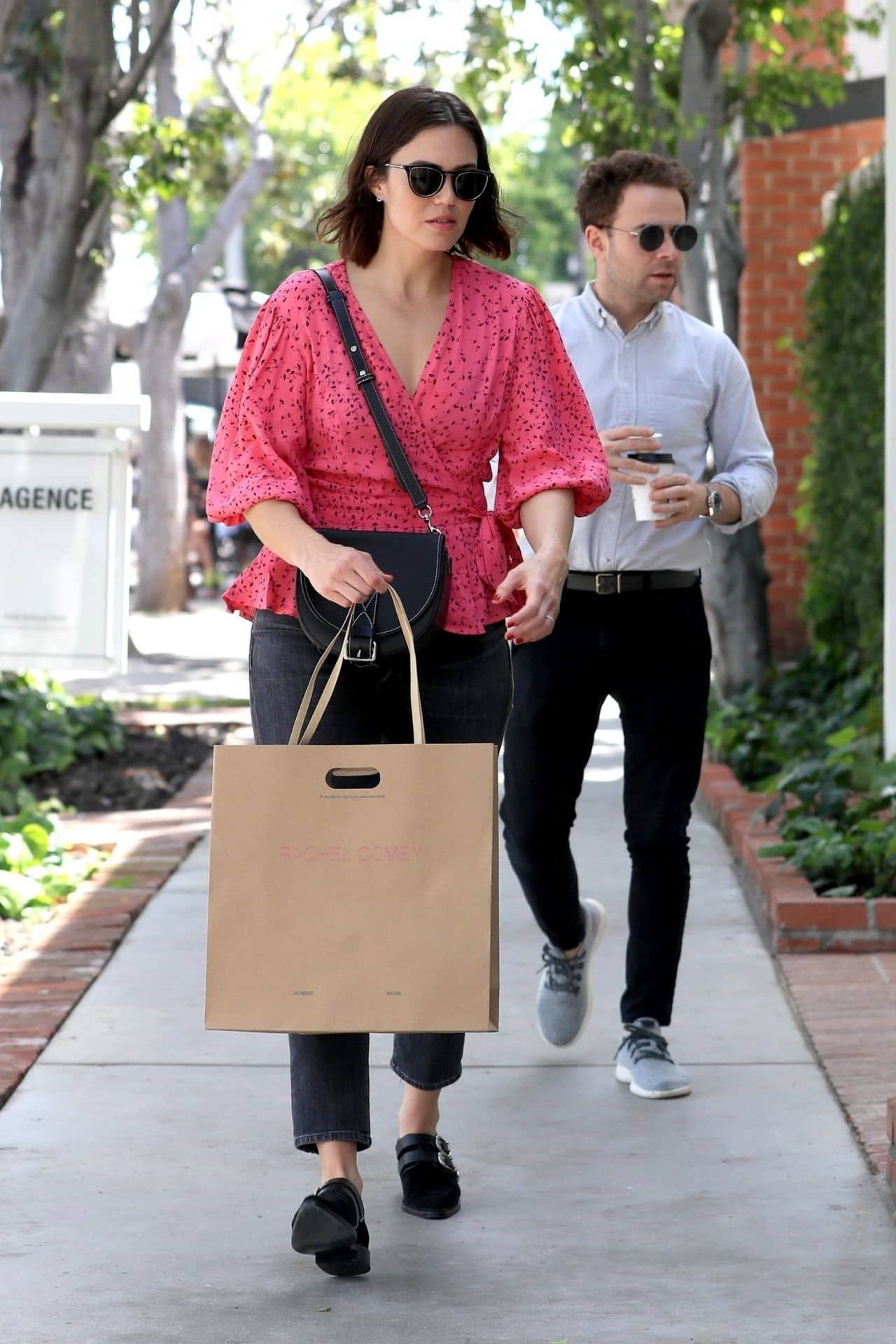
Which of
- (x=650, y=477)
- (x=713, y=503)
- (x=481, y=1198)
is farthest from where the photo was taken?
(x=713, y=503)

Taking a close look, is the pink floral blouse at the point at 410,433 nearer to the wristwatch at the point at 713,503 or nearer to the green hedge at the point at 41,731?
the wristwatch at the point at 713,503

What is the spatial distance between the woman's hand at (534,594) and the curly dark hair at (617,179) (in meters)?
1.35

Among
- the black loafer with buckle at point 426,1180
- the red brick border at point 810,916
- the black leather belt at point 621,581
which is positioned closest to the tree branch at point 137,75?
the red brick border at point 810,916

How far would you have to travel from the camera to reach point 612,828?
25.0 feet

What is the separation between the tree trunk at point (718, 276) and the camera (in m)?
8.93

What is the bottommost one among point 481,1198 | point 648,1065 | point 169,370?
point 481,1198

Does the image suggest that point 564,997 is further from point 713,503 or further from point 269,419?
point 269,419

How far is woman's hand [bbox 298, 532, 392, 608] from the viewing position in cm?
319

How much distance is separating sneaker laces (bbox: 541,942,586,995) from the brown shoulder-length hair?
69.2 inches

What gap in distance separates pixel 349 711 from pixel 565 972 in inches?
59.9

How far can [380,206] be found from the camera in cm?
353

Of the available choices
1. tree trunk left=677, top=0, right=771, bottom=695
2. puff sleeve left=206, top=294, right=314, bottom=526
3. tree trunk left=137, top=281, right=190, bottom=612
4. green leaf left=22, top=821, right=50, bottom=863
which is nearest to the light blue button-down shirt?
puff sleeve left=206, top=294, right=314, bottom=526

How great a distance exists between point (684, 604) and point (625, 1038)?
38.1 inches

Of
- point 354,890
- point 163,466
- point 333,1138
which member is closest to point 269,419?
point 354,890
